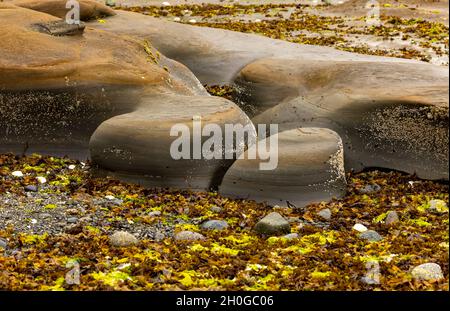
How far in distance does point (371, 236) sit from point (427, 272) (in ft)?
5.00

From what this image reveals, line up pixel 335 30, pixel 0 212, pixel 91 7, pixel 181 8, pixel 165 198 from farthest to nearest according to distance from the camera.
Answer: pixel 181 8 < pixel 335 30 < pixel 91 7 < pixel 165 198 < pixel 0 212

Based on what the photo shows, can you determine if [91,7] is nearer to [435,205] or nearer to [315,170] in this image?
[315,170]

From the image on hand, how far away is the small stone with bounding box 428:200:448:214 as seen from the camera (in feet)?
30.9

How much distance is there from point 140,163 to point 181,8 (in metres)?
14.3

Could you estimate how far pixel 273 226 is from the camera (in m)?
8.59

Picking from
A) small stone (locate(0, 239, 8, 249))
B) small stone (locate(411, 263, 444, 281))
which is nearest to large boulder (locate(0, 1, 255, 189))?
small stone (locate(0, 239, 8, 249))

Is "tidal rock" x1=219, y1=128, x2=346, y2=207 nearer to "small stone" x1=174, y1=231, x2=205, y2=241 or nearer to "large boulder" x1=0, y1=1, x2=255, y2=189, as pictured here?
"large boulder" x1=0, y1=1, x2=255, y2=189

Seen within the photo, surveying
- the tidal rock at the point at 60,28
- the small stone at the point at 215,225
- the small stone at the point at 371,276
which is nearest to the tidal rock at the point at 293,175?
the small stone at the point at 215,225

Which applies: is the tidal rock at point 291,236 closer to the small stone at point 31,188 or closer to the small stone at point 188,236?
the small stone at point 188,236

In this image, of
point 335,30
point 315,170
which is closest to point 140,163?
point 315,170

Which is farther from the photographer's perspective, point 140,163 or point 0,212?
point 140,163

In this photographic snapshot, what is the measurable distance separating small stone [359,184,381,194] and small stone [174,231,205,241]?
273 cm
